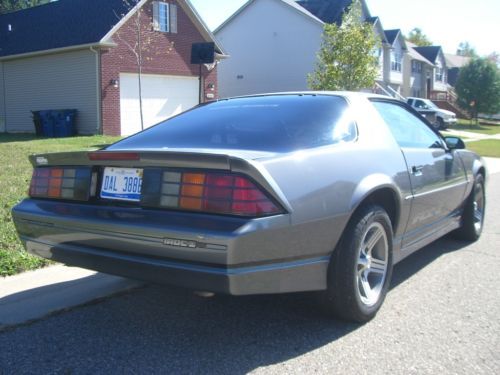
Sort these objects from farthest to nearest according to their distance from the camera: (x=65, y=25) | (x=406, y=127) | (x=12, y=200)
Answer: (x=65, y=25) < (x=12, y=200) < (x=406, y=127)

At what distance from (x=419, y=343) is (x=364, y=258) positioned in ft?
1.97

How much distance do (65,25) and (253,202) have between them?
70.2ft

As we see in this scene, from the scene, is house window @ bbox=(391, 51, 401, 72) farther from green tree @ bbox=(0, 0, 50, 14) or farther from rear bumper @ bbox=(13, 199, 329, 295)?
rear bumper @ bbox=(13, 199, 329, 295)

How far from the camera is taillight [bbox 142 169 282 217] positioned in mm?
2826

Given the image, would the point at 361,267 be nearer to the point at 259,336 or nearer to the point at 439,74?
the point at 259,336

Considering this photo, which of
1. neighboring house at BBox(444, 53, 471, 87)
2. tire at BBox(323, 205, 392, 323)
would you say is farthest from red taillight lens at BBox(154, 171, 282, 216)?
neighboring house at BBox(444, 53, 471, 87)

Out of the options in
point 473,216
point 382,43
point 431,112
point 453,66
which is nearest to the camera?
point 473,216

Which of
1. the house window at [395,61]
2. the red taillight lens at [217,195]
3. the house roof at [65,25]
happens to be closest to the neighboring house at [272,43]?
the house window at [395,61]

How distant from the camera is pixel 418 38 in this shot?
91.7 m

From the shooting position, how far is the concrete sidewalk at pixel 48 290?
3.68 m

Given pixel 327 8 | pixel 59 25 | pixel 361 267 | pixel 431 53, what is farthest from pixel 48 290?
pixel 431 53

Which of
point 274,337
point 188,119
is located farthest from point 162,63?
point 274,337

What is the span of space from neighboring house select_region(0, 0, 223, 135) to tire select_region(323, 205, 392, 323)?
17.5 metres

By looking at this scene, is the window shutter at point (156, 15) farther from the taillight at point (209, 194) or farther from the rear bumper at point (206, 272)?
the taillight at point (209, 194)
